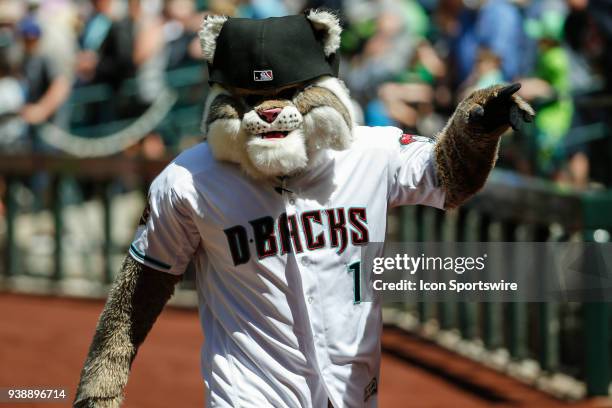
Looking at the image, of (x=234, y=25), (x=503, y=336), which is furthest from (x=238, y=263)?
(x=503, y=336)

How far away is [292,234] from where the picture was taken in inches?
152

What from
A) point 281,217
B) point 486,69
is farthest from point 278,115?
point 486,69

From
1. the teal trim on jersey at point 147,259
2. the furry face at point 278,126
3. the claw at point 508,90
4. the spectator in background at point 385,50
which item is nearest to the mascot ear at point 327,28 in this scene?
the furry face at point 278,126

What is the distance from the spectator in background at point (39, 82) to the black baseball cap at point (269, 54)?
8.21m

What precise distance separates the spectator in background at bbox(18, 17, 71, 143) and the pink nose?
8.48m

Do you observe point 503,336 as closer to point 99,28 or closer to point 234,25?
point 234,25

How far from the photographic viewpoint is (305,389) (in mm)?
3807

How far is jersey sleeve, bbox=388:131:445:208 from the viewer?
394cm

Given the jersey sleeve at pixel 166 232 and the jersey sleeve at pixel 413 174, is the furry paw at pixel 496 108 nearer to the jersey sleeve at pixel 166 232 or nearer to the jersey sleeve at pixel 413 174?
the jersey sleeve at pixel 413 174

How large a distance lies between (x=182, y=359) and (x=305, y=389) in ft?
15.7

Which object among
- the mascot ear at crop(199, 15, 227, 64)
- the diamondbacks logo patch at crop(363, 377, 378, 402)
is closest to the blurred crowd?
the mascot ear at crop(199, 15, 227, 64)

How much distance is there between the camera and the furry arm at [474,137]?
11.8 feet

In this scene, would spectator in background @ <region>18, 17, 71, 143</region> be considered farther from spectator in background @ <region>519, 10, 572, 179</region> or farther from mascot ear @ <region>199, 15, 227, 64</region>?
mascot ear @ <region>199, 15, 227, 64</region>

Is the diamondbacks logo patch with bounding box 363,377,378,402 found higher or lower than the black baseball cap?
lower
